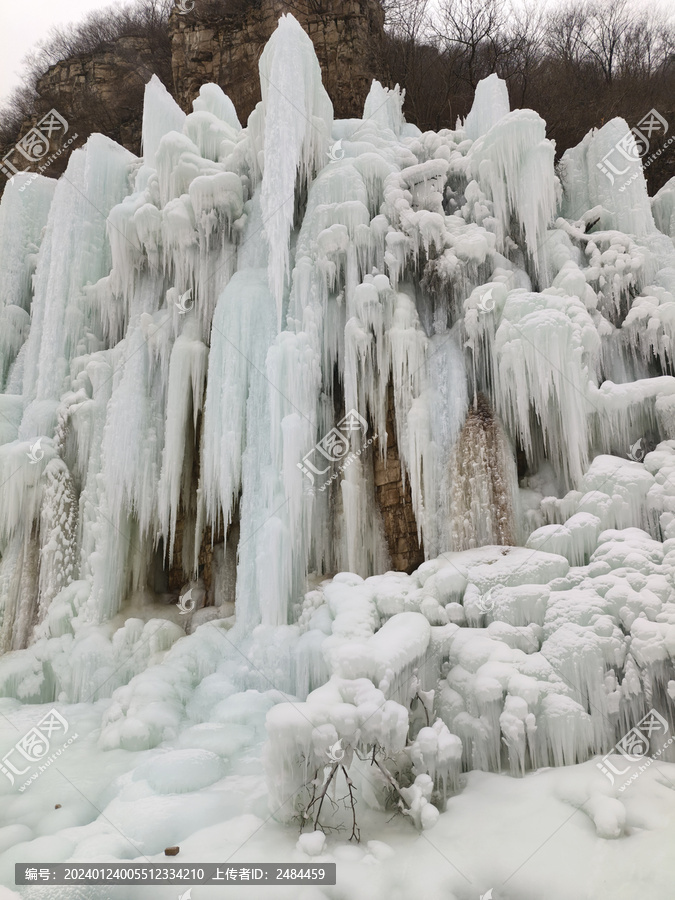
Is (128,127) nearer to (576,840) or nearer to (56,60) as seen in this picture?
(56,60)

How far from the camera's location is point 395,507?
6766 millimetres

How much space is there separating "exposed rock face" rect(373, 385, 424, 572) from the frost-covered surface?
0.40 feet

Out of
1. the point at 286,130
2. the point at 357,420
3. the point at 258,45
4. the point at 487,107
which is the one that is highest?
the point at 258,45

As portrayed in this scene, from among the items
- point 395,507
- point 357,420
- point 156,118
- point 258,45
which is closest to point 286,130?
point 156,118

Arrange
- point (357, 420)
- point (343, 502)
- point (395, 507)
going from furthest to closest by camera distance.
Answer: point (395, 507) → point (357, 420) → point (343, 502)

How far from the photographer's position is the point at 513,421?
239 inches

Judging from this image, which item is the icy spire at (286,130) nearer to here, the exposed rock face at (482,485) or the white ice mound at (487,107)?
the white ice mound at (487,107)

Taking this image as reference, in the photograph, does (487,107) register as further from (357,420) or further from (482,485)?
(482,485)

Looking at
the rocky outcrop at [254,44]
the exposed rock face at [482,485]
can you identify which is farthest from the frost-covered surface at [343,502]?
the rocky outcrop at [254,44]

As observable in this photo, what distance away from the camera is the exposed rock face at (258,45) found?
1172 centimetres

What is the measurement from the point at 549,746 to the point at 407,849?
121cm

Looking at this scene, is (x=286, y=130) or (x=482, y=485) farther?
(x=286, y=130)

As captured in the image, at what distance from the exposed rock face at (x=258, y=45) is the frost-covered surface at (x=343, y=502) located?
385 cm

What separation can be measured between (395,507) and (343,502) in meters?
0.66
